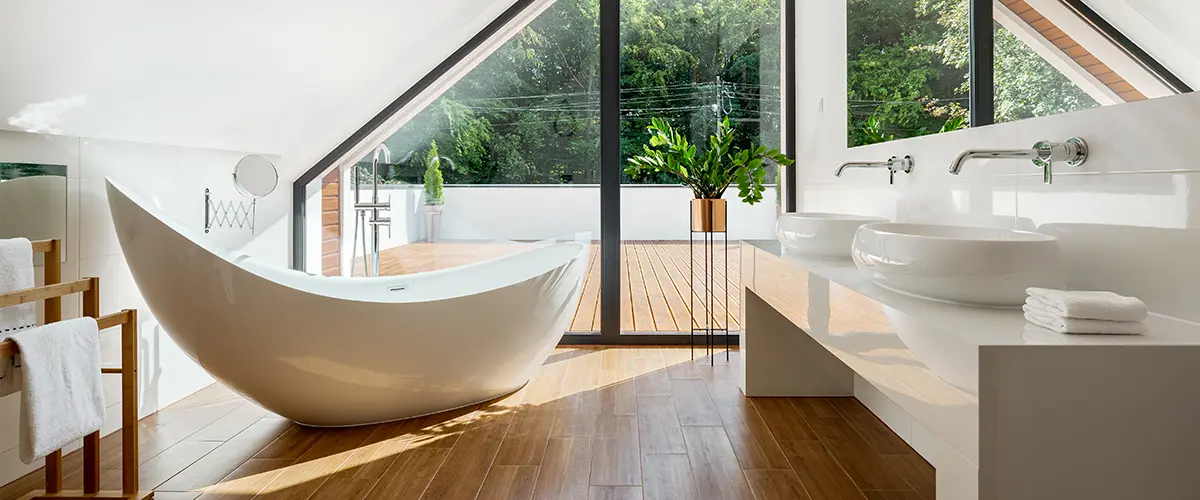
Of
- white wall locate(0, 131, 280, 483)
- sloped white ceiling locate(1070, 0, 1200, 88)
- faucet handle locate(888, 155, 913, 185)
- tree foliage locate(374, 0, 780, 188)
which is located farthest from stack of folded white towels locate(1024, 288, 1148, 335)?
tree foliage locate(374, 0, 780, 188)

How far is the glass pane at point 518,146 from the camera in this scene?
4.50 metres

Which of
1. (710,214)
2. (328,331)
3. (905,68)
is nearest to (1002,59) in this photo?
(905,68)

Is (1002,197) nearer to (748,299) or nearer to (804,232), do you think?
(804,232)

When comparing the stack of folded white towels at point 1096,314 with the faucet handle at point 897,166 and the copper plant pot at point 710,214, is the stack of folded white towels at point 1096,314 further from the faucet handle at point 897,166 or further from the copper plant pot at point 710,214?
the copper plant pot at point 710,214

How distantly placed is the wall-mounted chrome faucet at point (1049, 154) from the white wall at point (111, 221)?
292 cm

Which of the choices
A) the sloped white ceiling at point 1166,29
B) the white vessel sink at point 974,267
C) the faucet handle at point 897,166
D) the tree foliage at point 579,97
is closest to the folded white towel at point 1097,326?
the white vessel sink at point 974,267

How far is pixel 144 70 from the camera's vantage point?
8.67 ft

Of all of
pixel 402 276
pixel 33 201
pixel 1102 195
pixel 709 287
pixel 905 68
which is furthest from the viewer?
pixel 709 287

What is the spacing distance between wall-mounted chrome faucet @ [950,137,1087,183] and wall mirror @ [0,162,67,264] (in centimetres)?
287

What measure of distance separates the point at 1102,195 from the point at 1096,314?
1.80 ft

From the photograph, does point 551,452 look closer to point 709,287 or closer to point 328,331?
point 328,331

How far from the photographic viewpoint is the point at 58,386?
1.92 m

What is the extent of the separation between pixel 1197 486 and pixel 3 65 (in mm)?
3017

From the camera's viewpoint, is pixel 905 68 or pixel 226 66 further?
pixel 226 66
